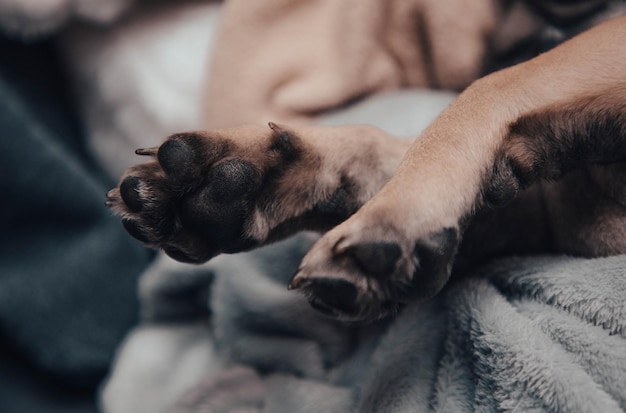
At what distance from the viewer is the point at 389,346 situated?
68 centimetres

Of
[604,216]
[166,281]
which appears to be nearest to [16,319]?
[166,281]

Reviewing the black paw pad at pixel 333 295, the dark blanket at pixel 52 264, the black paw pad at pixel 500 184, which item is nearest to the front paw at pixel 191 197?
the black paw pad at pixel 333 295

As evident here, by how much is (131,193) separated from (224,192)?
0.09 m

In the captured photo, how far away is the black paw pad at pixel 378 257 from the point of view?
462 millimetres

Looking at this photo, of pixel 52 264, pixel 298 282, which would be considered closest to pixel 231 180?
pixel 298 282

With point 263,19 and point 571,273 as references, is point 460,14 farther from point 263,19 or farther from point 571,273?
point 571,273

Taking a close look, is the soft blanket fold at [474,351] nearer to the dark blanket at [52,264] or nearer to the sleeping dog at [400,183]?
the sleeping dog at [400,183]

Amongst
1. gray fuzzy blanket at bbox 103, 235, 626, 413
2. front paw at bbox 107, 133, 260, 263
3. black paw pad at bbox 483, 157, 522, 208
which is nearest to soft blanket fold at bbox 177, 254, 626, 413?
gray fuzzy blanket at bbox 103, 235, 626, 413

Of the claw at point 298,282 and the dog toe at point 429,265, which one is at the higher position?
the claw at point 298,282

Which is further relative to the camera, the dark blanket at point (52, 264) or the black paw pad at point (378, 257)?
the dark blanket at point (52, 264)

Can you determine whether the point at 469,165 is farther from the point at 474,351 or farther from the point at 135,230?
the point at 135,230

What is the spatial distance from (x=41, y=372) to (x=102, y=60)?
0.58 m

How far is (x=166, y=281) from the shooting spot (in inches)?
36.9

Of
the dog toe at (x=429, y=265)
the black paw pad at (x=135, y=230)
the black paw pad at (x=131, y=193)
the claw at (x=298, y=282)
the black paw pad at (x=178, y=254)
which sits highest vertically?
the black paw pad at (x=131, y=193)
